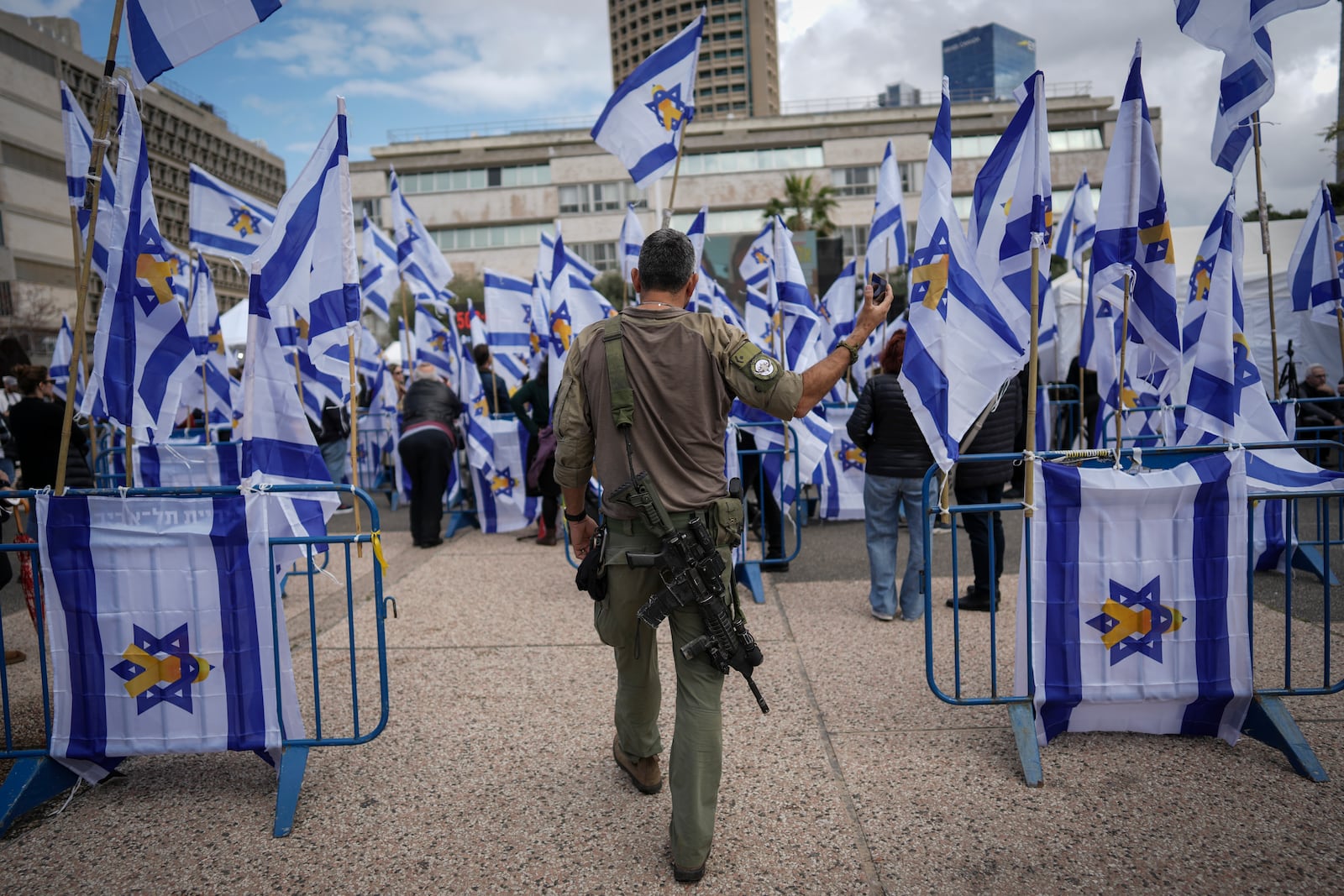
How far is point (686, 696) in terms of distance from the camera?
2908 mm

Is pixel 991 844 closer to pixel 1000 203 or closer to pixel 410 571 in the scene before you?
pixel 1000 203

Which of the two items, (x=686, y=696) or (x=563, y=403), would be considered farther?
(x=563, y=403)

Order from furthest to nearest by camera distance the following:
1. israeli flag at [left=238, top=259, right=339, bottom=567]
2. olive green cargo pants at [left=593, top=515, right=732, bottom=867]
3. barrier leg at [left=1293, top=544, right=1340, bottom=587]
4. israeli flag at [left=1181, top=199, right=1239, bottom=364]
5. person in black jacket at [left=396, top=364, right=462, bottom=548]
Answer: person in black jacket at [left=396, top=364, right=462, bottom=548] → barrier leg at [left=1293, top=544, right=1340, bottom=587] → israeli flag at [left=1181, top=199, right=1239, bottom=364] → israeli flag at [left=238, top=259, right=339, bottom=567] → olive green cargo pants at [left=593, top=515, right=732, bottom=867]

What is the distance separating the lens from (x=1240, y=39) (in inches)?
145

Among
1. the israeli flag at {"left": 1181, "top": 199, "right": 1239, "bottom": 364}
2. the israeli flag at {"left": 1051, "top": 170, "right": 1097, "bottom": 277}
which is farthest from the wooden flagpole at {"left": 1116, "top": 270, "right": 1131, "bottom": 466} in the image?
the israeli flag at {"left": 1051, "top": 170, "right": 1097, "bottom": 277}

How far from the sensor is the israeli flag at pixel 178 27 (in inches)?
130

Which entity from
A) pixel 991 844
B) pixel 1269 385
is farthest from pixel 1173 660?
pixel 1269 385

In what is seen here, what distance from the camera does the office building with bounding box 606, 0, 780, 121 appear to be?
4724 inches

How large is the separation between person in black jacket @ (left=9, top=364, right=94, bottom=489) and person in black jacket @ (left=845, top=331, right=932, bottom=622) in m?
5.37

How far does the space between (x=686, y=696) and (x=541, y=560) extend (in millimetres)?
5385

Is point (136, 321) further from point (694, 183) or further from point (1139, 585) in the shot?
point (694, 183)

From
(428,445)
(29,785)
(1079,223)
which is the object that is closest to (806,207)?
(1079,223)

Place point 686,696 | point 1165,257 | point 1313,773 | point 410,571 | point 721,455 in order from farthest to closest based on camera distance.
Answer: point 410,571, point 1165,257, point 1313,773, point 721,455, point 686,696

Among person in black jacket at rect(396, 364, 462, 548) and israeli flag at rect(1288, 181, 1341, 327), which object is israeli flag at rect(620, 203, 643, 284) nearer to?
person in black jacket at rect(396, 364, 462, 548)
